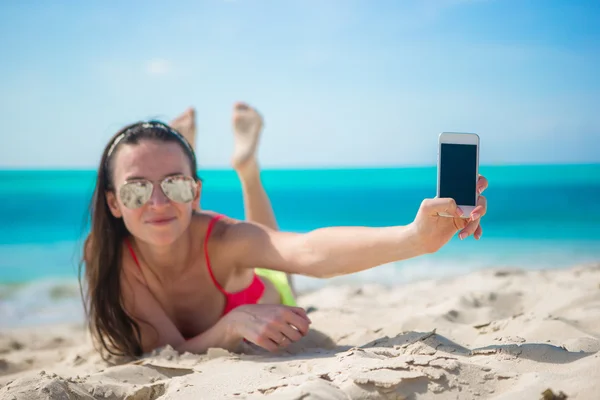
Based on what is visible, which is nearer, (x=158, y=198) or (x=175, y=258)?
(x=158, y=198)

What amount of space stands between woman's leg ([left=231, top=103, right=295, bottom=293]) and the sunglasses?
59.1 inches

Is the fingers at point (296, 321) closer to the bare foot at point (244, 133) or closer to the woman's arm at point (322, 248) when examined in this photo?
the woman's arm at point (322, 248)

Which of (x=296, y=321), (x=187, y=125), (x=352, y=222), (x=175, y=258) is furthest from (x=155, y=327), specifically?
(x=352, y=222)

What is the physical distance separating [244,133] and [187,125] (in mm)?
506

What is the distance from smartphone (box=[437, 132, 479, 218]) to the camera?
205 centimetres

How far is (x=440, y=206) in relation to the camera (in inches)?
76.8

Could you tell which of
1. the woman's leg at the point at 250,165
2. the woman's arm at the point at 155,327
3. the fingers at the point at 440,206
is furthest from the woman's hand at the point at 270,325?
the woman's leg at the point at 250,165

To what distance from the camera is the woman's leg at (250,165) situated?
447cm

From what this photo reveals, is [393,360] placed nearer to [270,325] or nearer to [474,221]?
[474,221]

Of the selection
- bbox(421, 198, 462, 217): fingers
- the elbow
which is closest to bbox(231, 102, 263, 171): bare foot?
the elbow

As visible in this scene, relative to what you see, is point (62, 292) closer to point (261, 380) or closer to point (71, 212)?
point (261, 380)

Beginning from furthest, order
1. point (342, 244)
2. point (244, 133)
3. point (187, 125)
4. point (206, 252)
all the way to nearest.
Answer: point (244, 133) < point (187, 125) < point (206, 252) < point (342, 244)

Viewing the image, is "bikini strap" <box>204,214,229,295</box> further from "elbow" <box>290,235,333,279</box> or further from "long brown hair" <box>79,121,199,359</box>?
"elbow" <box>290,235,333,279</box>

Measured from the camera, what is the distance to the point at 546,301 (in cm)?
323
